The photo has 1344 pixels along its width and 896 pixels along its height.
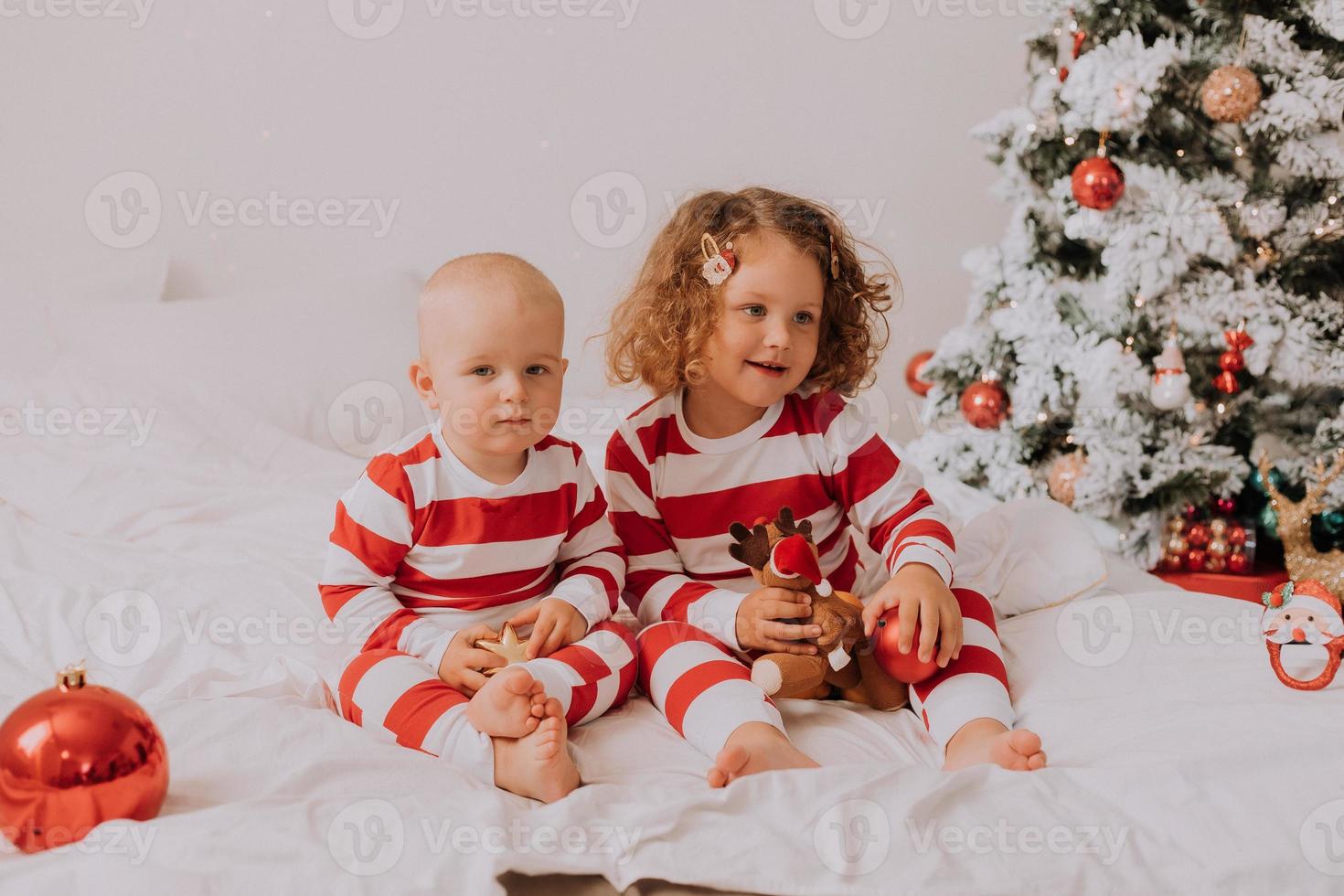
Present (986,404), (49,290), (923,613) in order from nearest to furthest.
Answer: (923,613) < (986,404) < (49,290)

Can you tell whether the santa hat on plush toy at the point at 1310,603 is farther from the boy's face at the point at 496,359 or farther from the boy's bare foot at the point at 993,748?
the boy's face at the point at 496,359

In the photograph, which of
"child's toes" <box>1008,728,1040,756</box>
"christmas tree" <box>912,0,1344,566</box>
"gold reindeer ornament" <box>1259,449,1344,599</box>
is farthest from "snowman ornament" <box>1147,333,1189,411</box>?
"child's toes" <box>1008,728,1040,756</box>

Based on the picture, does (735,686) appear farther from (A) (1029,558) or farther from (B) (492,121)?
(B) (492,121)

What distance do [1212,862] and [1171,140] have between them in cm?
159

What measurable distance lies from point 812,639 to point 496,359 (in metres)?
0.45

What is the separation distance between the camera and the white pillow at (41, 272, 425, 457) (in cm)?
213

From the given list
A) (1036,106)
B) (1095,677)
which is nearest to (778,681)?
(1095,677)

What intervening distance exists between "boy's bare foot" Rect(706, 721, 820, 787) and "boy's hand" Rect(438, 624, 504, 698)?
257 mm

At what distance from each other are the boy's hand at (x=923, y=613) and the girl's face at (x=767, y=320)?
0.94 ft

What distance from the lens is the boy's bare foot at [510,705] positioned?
1.00m

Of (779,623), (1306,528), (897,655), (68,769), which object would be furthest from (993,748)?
(1306,528)

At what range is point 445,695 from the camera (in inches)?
42.8

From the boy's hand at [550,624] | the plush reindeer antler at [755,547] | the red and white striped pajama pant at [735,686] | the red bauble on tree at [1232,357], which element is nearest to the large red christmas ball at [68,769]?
the boy's hand at [550,624]

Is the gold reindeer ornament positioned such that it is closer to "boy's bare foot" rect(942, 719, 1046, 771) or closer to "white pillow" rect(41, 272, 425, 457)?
"boy's bare foot" rect(942, 719, 1046, 771)
